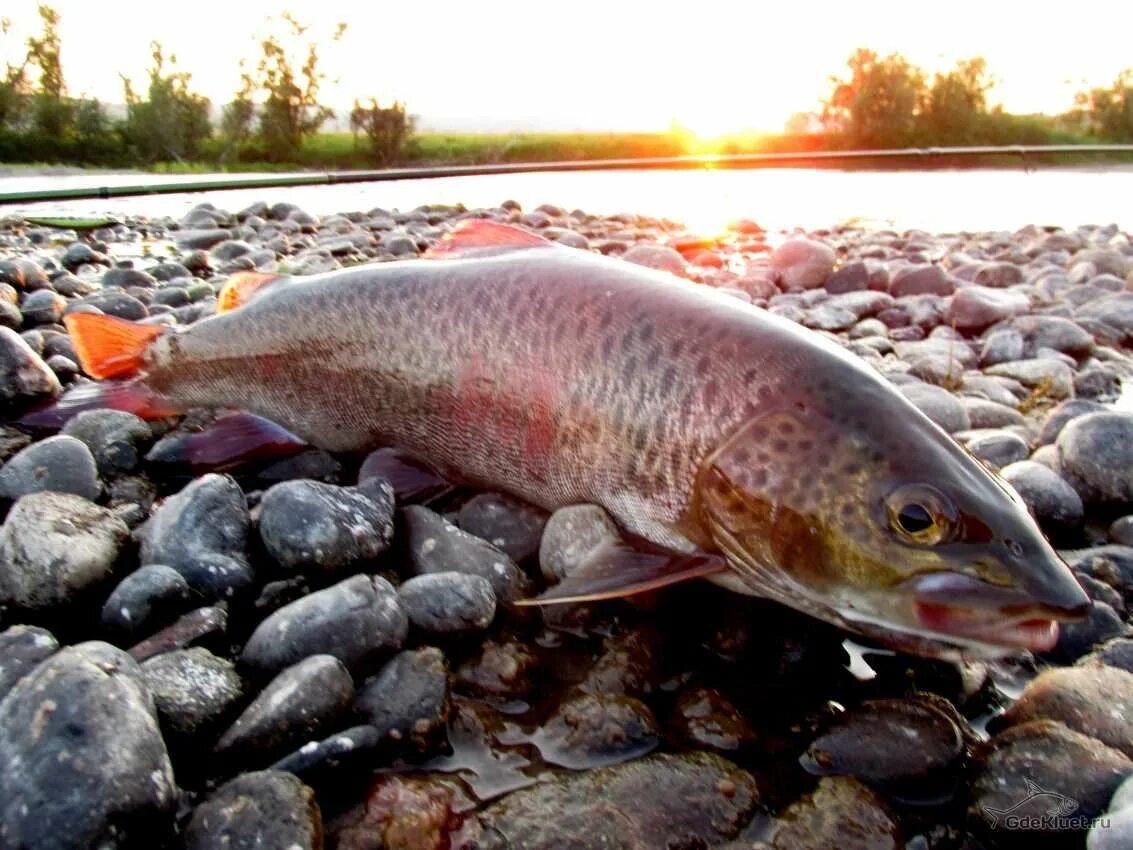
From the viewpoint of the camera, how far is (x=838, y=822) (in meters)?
1.75

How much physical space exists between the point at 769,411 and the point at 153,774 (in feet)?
5.39

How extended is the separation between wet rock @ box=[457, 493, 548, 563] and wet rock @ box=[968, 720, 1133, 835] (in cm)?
146

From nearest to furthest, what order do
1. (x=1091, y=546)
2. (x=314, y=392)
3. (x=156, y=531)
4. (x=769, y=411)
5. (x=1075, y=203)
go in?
(x=769, y=411) → (x=156, y=531) → (x=1091, y=546) → (x=314, y=392) → (x=1075, y=203)

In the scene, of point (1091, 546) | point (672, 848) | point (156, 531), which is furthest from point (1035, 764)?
point (156, 531)

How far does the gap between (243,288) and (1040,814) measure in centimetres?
357

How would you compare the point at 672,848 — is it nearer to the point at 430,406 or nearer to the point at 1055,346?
the point at 430,406

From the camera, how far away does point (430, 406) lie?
3.21m

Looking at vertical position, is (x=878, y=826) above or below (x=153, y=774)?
below

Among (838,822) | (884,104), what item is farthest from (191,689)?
(884,104)

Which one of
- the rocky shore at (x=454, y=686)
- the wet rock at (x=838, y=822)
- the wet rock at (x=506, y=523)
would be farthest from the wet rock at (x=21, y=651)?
the wet rock at (x=838, y=822)

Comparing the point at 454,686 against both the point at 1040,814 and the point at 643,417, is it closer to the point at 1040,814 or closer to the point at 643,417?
the point at 643,417

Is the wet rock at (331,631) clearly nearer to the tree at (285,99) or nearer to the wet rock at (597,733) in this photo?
the wet rock at (597,733)

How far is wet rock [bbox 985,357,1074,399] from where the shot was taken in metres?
4.91

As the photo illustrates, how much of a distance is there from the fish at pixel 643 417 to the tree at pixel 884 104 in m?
62.4
